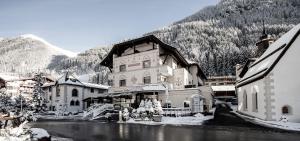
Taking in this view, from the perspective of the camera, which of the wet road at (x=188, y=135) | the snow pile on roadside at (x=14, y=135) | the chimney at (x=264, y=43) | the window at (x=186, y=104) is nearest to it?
the snow pile on roadside at (x=14, y=135)

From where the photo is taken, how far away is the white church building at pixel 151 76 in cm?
4150

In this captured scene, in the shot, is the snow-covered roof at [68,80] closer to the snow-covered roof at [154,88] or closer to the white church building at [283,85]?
the snow-covered roof at [154,88]

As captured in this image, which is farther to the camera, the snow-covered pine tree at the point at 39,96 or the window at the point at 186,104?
the snow-covered pine tree at the point at 39,96

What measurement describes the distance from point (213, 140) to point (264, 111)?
10.7 m

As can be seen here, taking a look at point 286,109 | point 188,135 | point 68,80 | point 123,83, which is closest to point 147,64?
point 123,83

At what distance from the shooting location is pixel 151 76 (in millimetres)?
44125

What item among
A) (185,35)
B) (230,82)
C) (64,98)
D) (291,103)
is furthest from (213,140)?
(185,35)

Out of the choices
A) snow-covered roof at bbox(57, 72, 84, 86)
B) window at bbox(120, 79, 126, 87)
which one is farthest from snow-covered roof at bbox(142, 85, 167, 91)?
snow-covered roof at bbox(57, 72, 84, 86)

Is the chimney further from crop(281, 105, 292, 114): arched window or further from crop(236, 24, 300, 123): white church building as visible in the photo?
crop(281, 105, 292, 114): arched window

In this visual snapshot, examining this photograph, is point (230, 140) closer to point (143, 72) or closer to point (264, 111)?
point (264, 111)

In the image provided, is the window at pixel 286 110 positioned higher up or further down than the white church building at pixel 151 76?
further down

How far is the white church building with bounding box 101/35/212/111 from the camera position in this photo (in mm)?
41500

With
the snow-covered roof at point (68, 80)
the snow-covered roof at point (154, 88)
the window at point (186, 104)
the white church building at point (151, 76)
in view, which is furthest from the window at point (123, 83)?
the snow-covered roof at point (68, 80)

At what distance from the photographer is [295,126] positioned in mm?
19844
